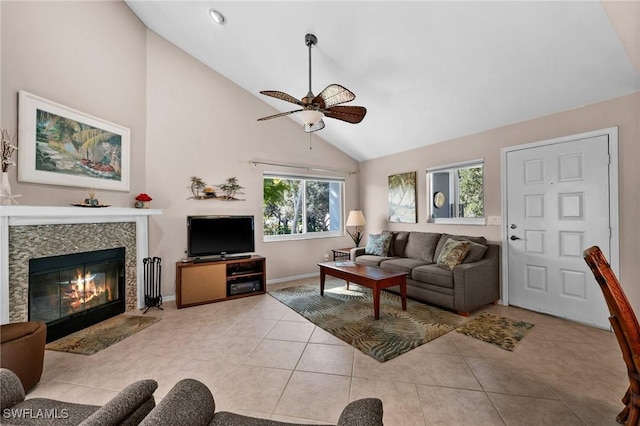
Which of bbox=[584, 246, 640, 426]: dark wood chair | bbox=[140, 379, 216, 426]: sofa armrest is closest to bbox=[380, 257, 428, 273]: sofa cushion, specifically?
bbox=[584, 246, 640, 426]: dark wood chair

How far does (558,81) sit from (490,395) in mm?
3003

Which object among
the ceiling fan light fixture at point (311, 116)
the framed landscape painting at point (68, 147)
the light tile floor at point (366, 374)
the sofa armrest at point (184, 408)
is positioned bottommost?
the light tile floor at point (366, 374)

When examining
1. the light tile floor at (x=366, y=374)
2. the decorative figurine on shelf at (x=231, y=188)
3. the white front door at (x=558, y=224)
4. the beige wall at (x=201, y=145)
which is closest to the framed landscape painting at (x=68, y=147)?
the beige wall at (x=201, y=145)

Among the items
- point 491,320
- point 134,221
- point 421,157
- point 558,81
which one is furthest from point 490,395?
point 134,221

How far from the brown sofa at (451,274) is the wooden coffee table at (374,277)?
412 millimetres

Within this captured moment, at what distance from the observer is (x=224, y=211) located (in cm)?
429

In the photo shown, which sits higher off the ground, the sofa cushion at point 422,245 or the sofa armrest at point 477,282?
the sofa cushion at point 422,245

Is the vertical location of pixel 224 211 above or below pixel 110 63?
below

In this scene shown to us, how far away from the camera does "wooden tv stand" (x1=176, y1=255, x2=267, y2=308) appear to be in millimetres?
3588

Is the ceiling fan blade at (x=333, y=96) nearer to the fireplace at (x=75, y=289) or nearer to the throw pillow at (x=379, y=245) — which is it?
the throw pillow at (x=379, y=245)

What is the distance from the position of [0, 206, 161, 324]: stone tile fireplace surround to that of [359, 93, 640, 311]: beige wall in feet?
12.7

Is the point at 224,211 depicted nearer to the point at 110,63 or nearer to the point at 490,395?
the point at 110,63

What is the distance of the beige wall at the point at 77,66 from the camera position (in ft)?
7.72

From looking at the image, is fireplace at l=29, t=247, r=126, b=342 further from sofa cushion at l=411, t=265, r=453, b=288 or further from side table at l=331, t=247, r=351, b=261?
sofa cushion at l=411, t=265, r=453, b=288
